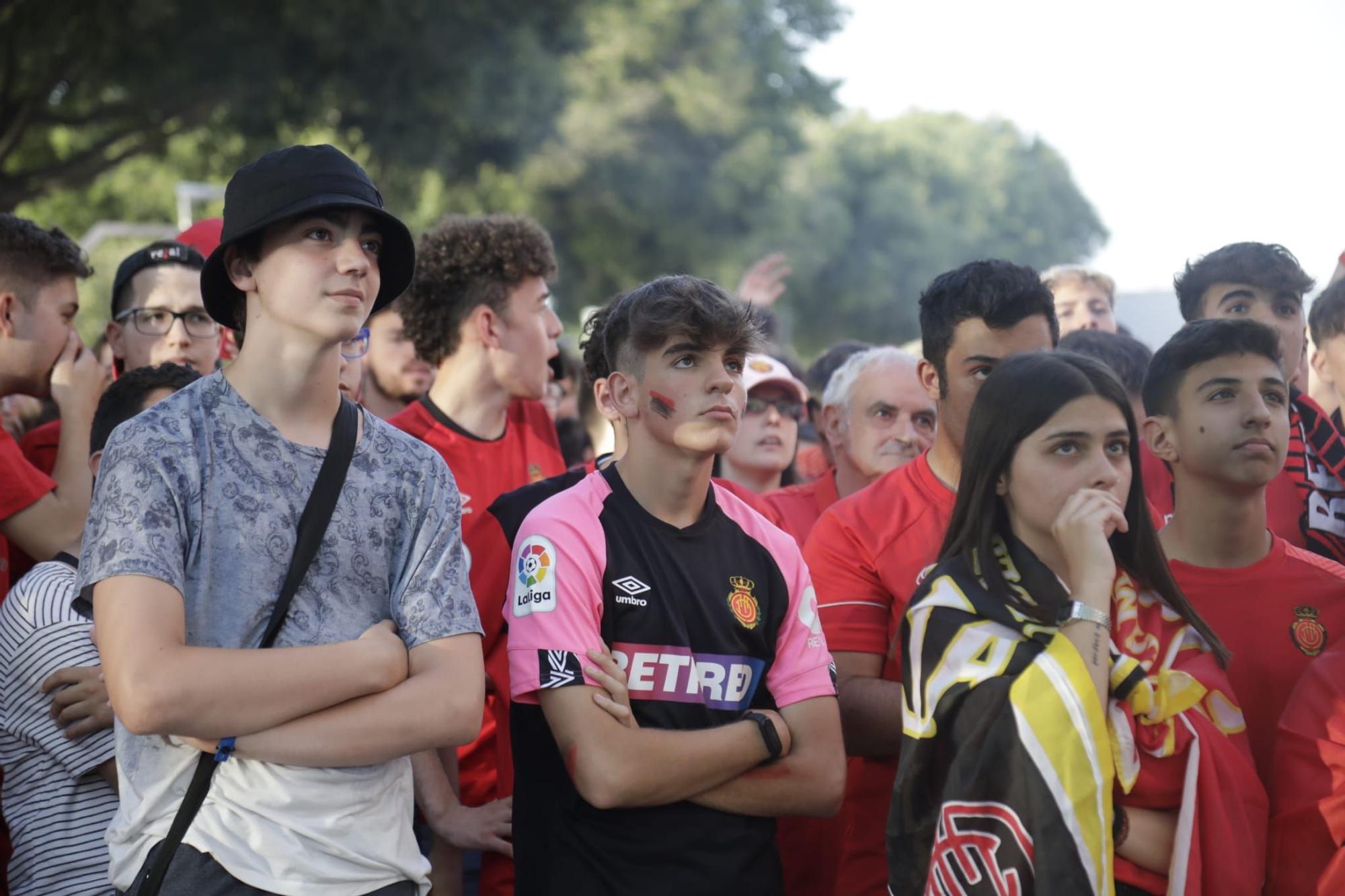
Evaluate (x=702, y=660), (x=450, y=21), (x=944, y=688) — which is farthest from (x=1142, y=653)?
(x=450, y=21)

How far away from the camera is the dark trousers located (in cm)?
266

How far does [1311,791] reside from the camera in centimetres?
311

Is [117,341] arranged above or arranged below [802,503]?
above

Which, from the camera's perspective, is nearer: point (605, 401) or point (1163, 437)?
point (605, 401)

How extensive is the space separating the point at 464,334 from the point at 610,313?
133 cm

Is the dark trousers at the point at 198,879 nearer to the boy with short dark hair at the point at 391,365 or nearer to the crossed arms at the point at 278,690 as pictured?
the crossed arms at the point at 278,690

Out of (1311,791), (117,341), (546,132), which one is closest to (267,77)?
(546,132)

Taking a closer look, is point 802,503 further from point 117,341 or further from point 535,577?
point 117,341

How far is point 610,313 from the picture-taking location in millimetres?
3832

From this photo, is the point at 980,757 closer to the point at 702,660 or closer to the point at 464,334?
the point at 702,660

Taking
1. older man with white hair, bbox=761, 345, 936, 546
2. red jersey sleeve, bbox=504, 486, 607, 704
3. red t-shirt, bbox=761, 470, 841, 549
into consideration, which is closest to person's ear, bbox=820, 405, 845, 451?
older man with white hair, bbox=761, 345, 936, 546

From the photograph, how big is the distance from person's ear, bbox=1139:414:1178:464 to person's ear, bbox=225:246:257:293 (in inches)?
98.8

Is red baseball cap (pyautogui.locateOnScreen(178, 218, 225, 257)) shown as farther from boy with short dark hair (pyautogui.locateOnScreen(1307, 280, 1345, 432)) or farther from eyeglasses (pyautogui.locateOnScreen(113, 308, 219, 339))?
boy with short dark hair (pyautogui.locateOnScreen(1307, 280, 1345, 432))

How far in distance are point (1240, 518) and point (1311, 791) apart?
847 mm
